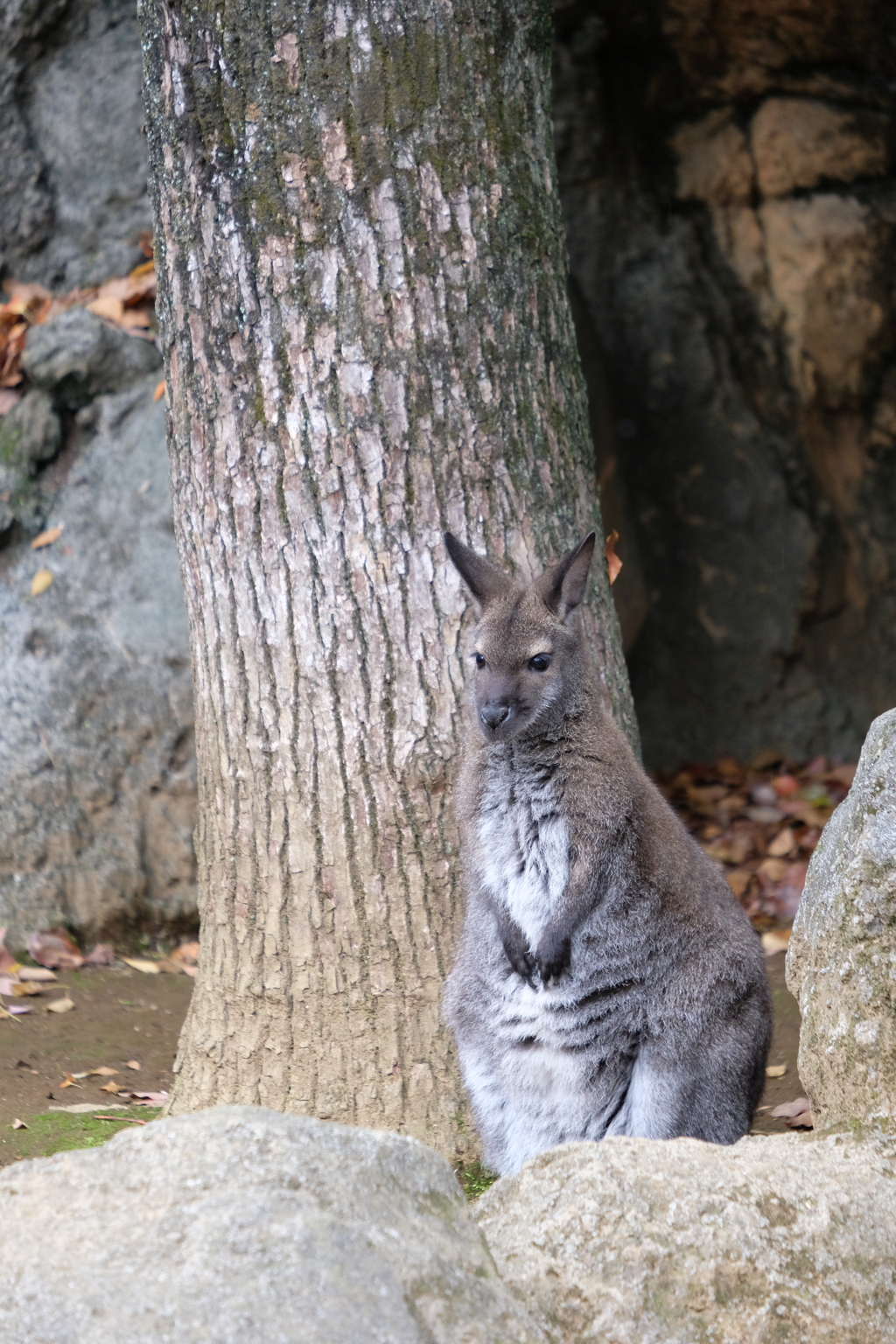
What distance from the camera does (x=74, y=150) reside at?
315 inches

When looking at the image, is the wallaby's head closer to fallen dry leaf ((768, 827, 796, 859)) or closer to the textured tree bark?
the textured tree bark

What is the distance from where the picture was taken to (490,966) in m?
4.06

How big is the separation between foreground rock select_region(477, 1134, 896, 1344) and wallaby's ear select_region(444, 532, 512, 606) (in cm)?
181

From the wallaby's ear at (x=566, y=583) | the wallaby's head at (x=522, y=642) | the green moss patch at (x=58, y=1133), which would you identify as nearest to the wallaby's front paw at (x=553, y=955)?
→ the wallaby's head at (x=522, y=642)

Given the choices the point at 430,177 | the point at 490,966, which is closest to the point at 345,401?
the point at 430,177

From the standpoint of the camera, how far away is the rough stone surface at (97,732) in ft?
Answer: 21.2

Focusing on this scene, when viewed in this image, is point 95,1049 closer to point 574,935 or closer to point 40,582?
point 574,935

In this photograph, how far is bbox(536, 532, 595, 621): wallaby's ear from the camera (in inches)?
157

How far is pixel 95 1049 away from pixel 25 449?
3.40m

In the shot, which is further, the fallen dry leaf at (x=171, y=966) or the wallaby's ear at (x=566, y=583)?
the fallen dry leaf at (x=171, y=966)

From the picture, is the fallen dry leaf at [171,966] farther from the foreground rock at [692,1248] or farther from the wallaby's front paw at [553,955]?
the foreground rock at [692,1248]

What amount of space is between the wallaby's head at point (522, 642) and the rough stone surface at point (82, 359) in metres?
3.99

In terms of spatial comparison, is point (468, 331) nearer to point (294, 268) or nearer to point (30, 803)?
point (294, 268)

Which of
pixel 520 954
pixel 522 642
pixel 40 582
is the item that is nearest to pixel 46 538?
pixel 40 582
